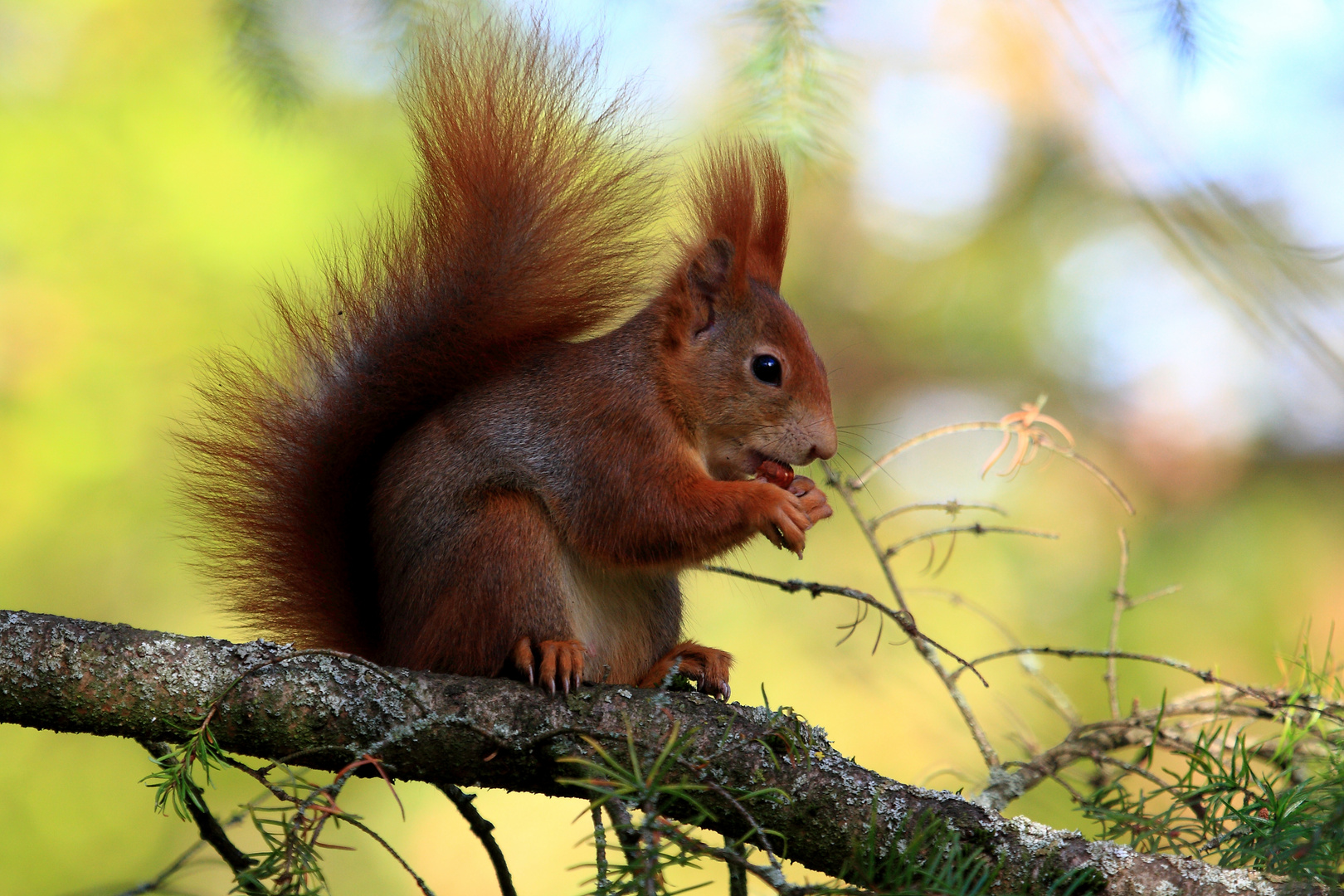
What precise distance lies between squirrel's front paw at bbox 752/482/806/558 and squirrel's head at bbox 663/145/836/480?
0.15m

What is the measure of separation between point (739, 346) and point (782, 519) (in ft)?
1.17

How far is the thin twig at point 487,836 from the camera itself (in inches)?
45.8

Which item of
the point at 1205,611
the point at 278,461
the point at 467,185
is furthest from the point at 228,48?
the point at 1205,611

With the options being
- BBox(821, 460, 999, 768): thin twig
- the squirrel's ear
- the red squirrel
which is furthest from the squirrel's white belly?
the squirrel's ear

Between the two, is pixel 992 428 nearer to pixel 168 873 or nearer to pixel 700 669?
pixel 700 669

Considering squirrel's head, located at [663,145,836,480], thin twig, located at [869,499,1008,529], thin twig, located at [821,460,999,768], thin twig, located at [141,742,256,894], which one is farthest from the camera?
squirrel's head, located at [663,145,836,480]

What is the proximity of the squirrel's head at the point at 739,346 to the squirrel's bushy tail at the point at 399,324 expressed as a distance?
193mm

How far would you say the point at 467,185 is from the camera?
1.50m

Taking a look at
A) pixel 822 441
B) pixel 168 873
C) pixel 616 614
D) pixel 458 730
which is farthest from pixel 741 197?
pixel 168 873

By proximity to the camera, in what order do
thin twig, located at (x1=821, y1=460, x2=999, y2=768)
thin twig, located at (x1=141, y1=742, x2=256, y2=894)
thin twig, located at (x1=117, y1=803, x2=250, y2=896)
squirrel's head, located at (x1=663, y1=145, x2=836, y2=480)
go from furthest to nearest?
squirrel's head, located at (x1=663, y1=145, x2=836, y2=480), thin twig, located at (x1=821, y1=460, x2=999, y2=768), thin twig, located at (x1=117, y1=803, x2=250, y2=896), thin twig, located at (x1=141, y1=742, x2=256, y2=894)

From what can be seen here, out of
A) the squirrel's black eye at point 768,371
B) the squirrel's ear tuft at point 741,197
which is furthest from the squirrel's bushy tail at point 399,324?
the squirrel's black eye at point 768,371

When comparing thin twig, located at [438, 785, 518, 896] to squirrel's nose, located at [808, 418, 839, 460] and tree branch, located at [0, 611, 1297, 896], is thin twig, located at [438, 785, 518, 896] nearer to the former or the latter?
tree branch, located at [0, 611, 1297, 896]

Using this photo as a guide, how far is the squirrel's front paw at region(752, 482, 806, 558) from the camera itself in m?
1.39

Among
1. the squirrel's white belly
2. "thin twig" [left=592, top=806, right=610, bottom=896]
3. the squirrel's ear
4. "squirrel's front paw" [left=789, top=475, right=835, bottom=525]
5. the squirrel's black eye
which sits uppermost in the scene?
the squirrel's ear
